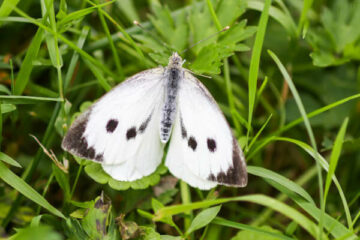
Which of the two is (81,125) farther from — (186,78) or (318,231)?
(318,231)

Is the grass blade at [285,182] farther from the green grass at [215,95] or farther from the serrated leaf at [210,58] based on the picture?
the serrated leaf at [210,58]

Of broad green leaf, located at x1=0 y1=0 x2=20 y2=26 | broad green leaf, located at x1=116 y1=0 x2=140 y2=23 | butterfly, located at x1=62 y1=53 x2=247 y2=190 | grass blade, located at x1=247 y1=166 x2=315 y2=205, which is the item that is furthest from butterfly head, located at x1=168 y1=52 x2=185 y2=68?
broad green leaf, located at x1=0 y1=0 x2=20 y2=26

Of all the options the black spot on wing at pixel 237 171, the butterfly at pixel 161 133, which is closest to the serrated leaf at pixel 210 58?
the butterfly at pixel 161 133

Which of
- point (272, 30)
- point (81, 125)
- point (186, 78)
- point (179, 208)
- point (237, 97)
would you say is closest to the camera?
point (179, 208)

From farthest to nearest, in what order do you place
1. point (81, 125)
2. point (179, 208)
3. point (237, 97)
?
point (237, 97) → point (81, 125) → point (179, 208)

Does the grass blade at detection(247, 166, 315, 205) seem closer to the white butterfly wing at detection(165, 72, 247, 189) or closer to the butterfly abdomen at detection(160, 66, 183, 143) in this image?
the white butterfly wing at detection(165, 72, 247, 189)

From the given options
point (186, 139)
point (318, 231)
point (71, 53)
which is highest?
point (71, 53)

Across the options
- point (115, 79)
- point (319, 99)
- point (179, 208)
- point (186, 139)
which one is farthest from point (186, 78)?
point (319, 99)
